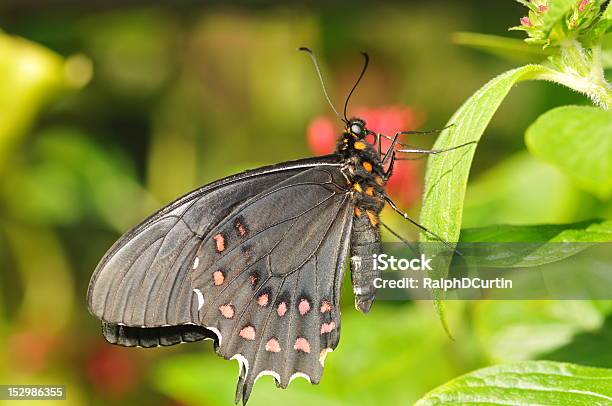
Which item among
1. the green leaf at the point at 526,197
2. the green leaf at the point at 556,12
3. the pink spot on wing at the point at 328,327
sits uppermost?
the green leaf at the point at 526,197

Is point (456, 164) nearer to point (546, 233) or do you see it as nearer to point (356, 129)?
point (546, 233)

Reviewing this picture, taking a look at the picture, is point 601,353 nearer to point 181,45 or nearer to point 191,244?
point 191,244

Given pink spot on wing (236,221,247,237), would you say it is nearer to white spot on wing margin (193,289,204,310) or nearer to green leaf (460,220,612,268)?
white spot on wing margin (193,289,204,310)

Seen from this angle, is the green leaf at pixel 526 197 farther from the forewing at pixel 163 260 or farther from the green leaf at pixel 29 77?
the green leaf at pixel 29 77

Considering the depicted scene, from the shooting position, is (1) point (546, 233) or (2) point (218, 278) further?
(2) point (218, 278)

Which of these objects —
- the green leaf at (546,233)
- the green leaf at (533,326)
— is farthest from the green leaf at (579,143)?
the green leaf at (533,326)

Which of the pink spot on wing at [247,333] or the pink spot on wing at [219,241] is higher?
the pink spot on wing at [219,241]

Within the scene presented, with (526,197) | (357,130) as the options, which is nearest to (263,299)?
(357,130)
